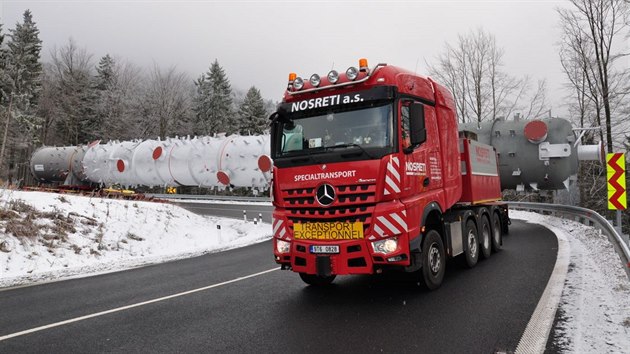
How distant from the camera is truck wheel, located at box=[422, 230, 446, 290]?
232 inches

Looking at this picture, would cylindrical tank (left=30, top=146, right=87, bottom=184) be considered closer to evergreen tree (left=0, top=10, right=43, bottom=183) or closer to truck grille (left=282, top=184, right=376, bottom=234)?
evergreen tree (left=0, top=10, right=43, bottom=183)

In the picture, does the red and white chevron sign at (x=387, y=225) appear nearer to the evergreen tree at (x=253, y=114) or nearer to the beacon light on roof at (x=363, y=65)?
the beacon light on roof at (x=363, y=65)

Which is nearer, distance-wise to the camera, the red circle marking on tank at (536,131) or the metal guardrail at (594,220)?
the metal guardrail at (594,220)

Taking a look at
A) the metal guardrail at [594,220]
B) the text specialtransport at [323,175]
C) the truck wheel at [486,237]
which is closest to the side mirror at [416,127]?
the text specialtransport at [323,175]

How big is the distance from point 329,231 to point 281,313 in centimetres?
125

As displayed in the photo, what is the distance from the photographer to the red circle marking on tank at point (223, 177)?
25.7 m

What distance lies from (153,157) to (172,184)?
244cm

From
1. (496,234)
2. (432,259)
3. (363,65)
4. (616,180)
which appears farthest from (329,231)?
(616,180)

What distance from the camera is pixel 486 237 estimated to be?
9.05 meters

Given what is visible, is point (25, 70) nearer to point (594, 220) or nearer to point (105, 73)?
point (105, 73)

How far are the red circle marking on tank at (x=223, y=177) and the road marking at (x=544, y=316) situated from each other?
821 inches

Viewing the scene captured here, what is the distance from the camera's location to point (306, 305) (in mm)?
5543

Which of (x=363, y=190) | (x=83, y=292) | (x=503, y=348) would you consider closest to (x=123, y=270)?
(x=83, y=292)

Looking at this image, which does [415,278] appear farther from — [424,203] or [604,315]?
[604,315]
